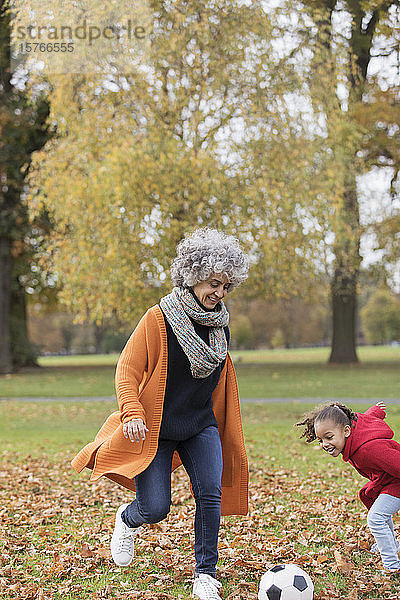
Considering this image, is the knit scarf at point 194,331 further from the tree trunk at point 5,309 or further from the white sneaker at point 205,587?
the tree trunk at point 5,309

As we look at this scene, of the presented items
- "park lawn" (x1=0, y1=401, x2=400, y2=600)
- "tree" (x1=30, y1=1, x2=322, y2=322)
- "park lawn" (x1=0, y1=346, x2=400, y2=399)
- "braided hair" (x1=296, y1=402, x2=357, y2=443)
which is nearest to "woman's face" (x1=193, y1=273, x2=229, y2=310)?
"braided hair" (x1=296, y1=402, x2=357, y2=443)

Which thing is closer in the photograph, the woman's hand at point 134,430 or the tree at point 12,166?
the woman's hand at point 134,430

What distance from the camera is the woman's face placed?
4.25m

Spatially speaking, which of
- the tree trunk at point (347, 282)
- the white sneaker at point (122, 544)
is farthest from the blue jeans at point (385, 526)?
the tree trunk at point (347, 282)

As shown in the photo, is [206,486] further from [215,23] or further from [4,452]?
[215,23]

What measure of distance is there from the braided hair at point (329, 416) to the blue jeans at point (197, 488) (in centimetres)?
59

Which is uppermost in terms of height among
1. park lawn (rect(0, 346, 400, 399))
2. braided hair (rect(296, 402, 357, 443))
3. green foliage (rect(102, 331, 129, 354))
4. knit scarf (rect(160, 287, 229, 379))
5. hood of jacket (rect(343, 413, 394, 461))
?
knit scarf (rect(160, 287, 229, 379))

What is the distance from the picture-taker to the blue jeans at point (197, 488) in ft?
13.7

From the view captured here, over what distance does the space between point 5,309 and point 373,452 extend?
25.5 meters

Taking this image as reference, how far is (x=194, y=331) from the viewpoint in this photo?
4215 millimetres

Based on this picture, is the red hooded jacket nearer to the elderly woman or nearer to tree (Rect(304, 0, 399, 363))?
the elderly woman

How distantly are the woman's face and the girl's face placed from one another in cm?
100

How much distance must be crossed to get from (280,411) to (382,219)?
11.5 meters

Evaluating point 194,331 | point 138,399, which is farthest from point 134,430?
point 194,331
